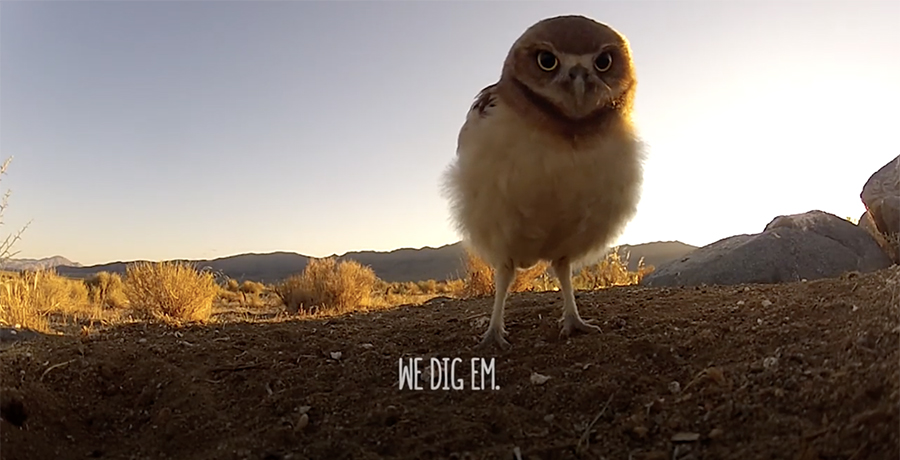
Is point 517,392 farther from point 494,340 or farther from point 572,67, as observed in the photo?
point 572,67

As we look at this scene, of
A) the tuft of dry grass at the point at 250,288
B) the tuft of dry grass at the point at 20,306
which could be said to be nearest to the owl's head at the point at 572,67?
the tuft of dry grass at the point at 20,306

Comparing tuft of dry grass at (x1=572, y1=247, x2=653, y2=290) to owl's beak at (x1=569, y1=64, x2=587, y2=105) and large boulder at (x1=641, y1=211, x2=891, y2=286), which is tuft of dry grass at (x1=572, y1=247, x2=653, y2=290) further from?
owl's beak at (x1=569, y1=64, x2=587, y2=105)

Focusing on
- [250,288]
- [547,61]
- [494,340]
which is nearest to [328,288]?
[494,340]

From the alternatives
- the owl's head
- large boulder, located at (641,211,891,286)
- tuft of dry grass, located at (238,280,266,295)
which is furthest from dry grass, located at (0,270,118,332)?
tuft of dry grass, located at (238,280,266,295)

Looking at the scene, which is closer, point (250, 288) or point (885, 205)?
point (885, 205)

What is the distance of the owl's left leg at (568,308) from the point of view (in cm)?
401

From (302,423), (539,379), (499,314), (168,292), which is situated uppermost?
(168,292)

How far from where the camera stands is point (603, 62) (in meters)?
3.58

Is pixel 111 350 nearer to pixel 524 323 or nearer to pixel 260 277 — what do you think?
pixel 524 323

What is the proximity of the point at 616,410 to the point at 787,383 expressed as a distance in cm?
67

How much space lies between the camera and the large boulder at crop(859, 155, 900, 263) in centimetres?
775

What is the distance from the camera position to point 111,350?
386 centimetres

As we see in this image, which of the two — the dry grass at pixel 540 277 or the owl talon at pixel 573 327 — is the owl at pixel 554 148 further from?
the dry grass at pixel 540 277

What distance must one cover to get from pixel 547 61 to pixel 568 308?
5.11 feet
